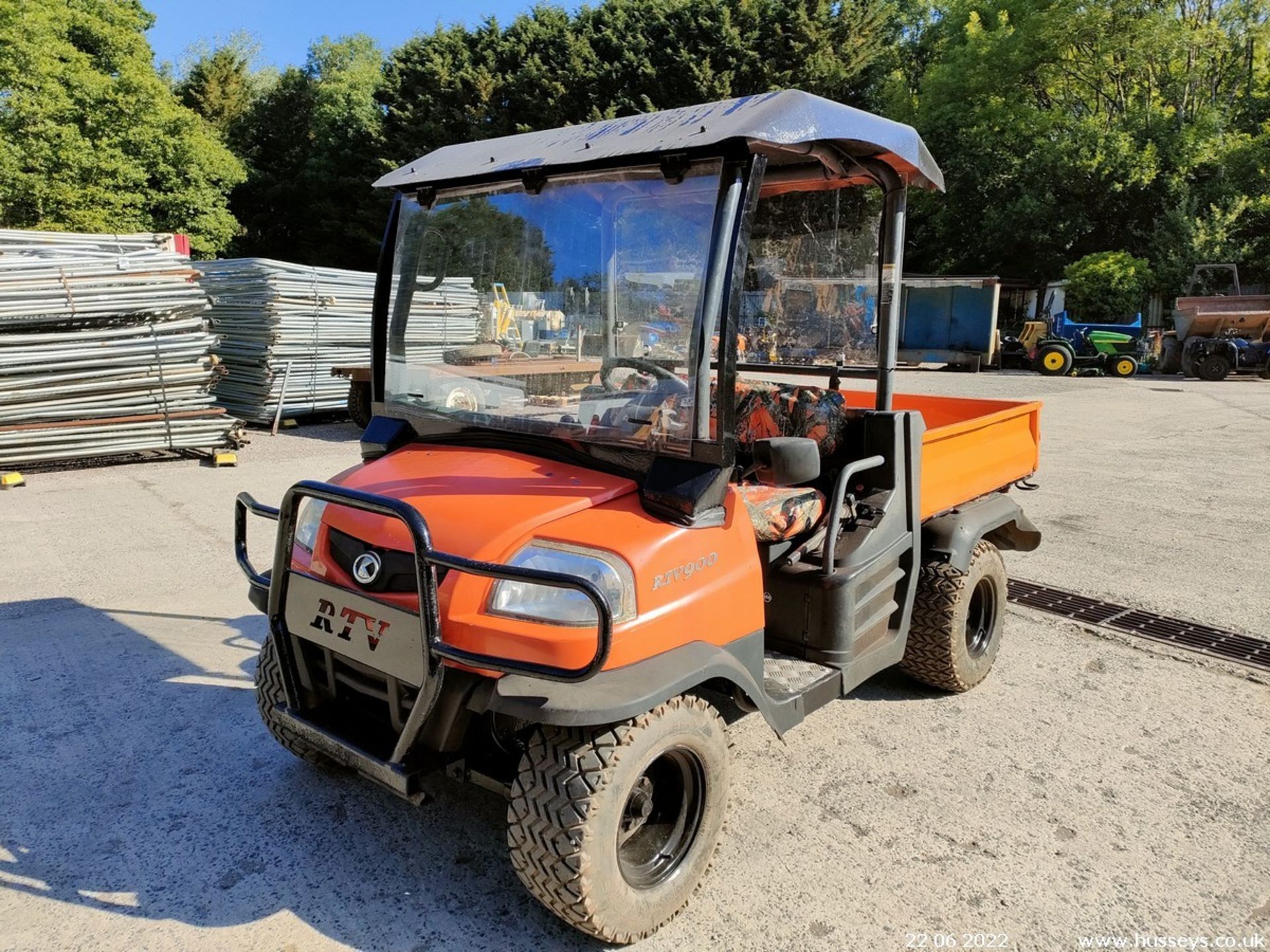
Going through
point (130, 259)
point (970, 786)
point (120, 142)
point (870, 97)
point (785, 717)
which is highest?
point (870, 97)

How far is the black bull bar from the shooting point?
209 centimetres

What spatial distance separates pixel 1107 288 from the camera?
2433 centimetres

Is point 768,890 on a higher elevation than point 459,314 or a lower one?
lower

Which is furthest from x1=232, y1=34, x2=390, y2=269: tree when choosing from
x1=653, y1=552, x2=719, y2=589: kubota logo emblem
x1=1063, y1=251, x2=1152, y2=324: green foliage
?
x1=653, y1=552, x2=719, y2=589: kubota logo emblem

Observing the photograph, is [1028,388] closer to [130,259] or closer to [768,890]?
[130,259]

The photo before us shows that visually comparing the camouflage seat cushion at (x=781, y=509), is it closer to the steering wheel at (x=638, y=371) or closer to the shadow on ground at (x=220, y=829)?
the steering wheel at (x=638, y=371)

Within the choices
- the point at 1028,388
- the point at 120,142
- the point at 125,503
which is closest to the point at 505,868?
the point at 125,503

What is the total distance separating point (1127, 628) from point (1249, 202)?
26.3 metres

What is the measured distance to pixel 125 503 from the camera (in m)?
7.61

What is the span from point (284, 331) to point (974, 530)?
10034 mm

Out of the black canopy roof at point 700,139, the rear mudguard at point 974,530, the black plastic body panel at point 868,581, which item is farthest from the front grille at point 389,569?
the rear mudguard at point 974,530

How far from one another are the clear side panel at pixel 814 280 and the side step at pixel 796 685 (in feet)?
4.90

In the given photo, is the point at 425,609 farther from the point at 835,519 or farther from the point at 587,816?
the point at 835,519

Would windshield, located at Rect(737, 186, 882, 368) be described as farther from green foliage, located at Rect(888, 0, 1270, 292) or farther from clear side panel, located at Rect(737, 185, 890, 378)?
green foliage, located at Rect(888, 0, 1270, 292)
